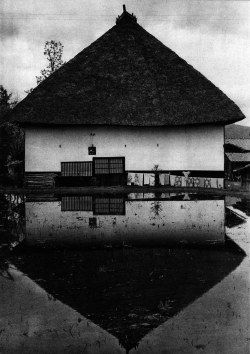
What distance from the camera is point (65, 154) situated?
34.8 meters

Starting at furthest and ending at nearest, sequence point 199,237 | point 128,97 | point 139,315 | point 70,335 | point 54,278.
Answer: point 128,97 → point 199,237 → point 54,278 → point 139,315 → point 70,335

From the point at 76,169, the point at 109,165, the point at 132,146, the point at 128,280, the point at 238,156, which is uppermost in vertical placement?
the point at 132,146

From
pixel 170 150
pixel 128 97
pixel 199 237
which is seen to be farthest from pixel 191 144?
pixel 199 237

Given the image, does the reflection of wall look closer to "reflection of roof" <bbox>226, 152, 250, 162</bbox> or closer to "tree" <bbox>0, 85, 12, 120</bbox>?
"tree" <bbox>0, 85, 12, 120</bbox>

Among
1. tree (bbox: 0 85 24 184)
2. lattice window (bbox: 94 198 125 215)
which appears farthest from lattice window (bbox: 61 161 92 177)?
lattice window (bbox: 94 198 125 215)

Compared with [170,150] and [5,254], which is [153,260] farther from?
[170,150]

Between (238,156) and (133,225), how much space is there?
34.8 m

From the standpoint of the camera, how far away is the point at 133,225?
14398 mm

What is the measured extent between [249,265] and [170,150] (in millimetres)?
25935

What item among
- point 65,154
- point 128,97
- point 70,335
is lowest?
point 70,335

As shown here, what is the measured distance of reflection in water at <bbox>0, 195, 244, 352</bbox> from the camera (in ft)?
22.1

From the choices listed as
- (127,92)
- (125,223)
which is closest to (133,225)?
→ (125,223)

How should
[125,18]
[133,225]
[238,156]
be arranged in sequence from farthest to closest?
[238,156] < [125,18] < [133,225]

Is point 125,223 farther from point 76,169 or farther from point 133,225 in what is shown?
point 76,169
